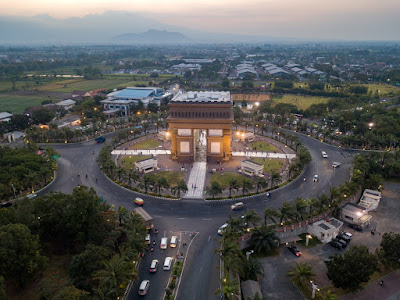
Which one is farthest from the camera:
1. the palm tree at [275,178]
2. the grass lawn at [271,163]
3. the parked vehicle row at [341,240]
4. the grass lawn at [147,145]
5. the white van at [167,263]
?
the grass lawn at [147,145]

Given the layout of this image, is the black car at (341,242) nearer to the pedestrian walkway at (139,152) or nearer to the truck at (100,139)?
the pedestrian walkway at (139,152)

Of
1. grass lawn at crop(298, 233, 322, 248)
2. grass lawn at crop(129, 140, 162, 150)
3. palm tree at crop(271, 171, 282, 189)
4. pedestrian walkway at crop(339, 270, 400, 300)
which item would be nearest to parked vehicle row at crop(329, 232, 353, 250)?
grass lawn at crop(298, 233, 322, 248)

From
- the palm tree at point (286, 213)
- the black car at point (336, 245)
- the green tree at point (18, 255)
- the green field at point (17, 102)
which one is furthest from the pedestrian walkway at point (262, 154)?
the green field at point (17, 102)

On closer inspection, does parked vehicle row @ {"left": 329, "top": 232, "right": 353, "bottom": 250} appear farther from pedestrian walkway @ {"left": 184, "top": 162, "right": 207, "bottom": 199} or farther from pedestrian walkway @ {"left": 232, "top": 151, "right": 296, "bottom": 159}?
pedestrian walkway @ {"left": 232, "top": 151, "right": 296, "bottom": 159}

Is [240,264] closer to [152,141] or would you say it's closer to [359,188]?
[359,188]

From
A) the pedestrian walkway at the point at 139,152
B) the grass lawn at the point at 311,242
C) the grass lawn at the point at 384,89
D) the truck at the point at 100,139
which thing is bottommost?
the grass lawn at the point at 311,242

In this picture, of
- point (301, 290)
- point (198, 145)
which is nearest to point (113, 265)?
point (301, 290)
